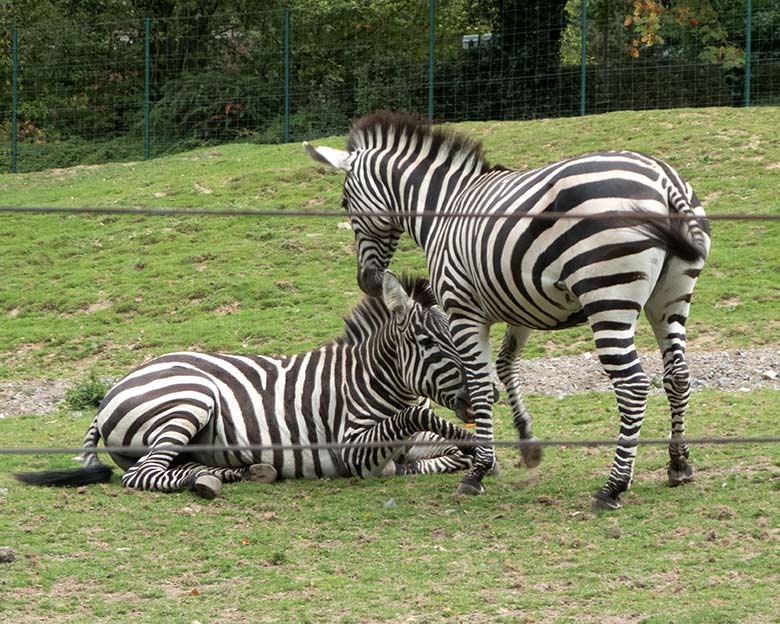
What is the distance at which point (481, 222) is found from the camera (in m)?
7.28

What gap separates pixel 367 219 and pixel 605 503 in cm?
298

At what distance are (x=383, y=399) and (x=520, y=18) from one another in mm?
17582

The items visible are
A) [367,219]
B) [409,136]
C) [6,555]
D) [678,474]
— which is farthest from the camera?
[367,219]

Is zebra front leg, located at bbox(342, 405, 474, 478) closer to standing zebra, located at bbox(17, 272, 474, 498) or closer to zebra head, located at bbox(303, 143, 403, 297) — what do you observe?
standing zebra, located at bbox(17, 272, 474, 498)

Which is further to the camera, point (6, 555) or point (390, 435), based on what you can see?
point (390, 435)

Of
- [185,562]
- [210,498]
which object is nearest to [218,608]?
[185,562]

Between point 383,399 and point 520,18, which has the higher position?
point 520,18

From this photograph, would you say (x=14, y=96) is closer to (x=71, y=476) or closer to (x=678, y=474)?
(x=71, y=476)

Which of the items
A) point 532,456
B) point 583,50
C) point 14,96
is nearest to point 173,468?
point 532,456

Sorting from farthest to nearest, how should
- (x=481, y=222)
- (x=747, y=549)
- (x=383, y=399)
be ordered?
(x=383, y=399)
(x=481, y=222)
(x=747, y=549)

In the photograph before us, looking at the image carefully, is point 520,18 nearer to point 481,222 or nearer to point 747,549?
point 481,222

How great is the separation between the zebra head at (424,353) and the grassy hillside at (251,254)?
4.73 meters

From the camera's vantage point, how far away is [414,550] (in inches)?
250

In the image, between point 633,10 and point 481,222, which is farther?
point 633,10
